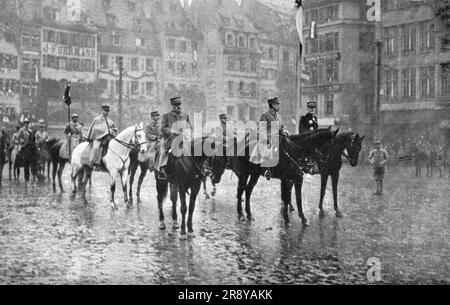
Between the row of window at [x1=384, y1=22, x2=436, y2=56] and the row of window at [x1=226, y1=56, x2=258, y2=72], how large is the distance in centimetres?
2752

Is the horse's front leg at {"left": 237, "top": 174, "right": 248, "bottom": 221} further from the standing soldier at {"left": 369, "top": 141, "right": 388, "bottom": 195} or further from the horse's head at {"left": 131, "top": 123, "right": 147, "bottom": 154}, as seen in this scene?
the standing soldier at {"left": 369, "top": 141, "right": 388, "bottom": 195}

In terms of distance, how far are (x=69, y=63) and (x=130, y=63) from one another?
6.03m

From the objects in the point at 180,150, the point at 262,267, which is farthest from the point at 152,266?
the point at 180,150

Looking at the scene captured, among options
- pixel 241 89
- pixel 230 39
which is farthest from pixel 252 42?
pixel 241 89

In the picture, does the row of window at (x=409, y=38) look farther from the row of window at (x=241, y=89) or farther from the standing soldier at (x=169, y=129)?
the standing soldier at (x=169, y=129)

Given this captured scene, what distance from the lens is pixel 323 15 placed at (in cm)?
5538

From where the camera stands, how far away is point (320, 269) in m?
9.02

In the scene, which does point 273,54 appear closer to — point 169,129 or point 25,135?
point 25,135

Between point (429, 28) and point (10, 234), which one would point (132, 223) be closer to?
point (10, 234)

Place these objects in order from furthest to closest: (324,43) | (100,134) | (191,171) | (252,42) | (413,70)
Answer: (252,42), (324,43), (413,70), (100,134), (191,171)

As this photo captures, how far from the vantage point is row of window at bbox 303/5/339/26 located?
53844mm

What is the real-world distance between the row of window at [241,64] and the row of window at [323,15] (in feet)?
54.0

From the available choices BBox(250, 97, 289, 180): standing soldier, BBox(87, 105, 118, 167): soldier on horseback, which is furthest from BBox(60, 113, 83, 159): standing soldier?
BBox(250, 97, 289, 180): standing soldier

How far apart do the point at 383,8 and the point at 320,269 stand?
1644 inches
